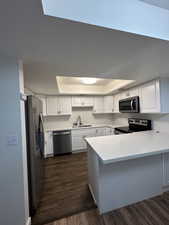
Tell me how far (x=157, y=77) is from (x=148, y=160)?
1727 mm

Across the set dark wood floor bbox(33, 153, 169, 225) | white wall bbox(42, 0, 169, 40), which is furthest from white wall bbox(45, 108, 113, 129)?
white wall bbox(42, 0, 169, 40)

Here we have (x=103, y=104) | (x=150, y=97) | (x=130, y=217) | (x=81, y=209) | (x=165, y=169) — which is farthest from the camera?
(x=103, y=104)

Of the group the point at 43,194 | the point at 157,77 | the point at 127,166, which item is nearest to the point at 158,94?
the point at 157,77

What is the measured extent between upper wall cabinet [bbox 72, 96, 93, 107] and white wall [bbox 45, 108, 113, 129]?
35cm

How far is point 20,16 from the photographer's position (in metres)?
0.76

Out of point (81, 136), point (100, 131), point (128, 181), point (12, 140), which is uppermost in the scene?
point (12, 140)

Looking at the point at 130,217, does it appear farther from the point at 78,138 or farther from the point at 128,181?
the point at 78,138

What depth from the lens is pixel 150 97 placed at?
2594 millimetres

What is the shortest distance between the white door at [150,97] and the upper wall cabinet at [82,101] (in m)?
2.10

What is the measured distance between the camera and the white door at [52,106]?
4.04 meters

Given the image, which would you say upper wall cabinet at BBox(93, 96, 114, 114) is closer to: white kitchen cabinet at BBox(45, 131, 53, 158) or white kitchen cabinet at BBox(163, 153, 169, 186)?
white kitchen cabinet at BBox(45, 131, 53, 158)

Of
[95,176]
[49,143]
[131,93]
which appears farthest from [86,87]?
[95,176]

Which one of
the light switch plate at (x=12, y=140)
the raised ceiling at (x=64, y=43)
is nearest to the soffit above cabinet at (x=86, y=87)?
the raised ceiling at (x=64, y=43)

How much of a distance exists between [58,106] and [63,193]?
276cm
